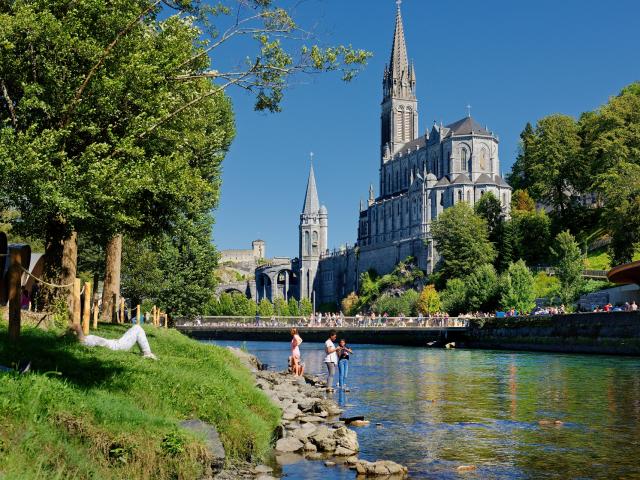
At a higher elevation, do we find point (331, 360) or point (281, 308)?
point (281, 308)

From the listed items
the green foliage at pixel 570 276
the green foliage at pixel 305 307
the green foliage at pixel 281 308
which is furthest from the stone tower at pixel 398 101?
the green foliage at pixel 570 276

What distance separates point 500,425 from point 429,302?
8923 centimetres

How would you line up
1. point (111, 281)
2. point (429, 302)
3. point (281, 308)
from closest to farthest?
point (111, 281), point (429, 302), point (281, 308)

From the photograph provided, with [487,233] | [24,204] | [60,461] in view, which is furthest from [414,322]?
[60,461]

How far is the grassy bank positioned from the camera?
9.30 metres

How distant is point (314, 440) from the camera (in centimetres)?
1501

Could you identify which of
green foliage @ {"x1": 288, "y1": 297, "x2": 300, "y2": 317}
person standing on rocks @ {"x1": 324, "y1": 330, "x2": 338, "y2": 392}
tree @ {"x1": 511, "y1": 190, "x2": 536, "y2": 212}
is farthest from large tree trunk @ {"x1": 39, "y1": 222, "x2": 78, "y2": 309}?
green foliage @ {"x1": 288, "y1": 297, "x2": 300, "y2": 317}

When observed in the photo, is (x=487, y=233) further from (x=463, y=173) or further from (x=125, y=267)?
(x=125, y=267)

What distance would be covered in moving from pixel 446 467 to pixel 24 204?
1158cm

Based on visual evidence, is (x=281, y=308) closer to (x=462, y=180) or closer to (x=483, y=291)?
(x=462, y=180)

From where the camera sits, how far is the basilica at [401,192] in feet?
444

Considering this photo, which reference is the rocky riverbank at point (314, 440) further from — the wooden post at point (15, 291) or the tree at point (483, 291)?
the tree at point (483, 291)

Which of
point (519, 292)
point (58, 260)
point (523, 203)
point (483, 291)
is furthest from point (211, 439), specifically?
point (523, 203)

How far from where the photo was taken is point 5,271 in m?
21.3
